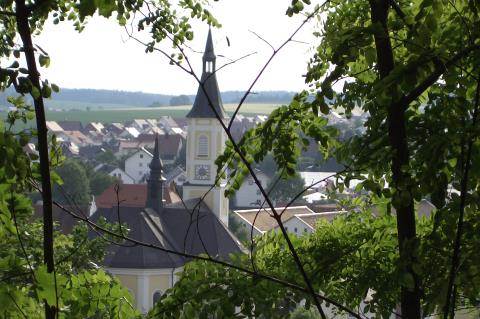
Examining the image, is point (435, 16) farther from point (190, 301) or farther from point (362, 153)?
point (190, 301)

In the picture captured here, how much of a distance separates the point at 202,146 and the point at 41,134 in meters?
39.8

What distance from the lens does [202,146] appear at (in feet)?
137

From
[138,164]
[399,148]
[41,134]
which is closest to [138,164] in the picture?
[138,164]

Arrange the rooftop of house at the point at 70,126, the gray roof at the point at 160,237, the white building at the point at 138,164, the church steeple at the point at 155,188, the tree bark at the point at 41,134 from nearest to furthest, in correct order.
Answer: the tree bark at the point at 41,134 → the gray roof at the point at 160,237 → the church steeple at the point at 155,188 → the white building at the point at 138,164 → the rooftop of house at the point at 70,126

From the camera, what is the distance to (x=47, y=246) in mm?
1968

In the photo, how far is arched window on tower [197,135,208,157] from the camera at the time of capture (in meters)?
41.4

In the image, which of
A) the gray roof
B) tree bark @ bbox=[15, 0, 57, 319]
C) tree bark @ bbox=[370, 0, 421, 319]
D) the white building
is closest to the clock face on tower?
the gray roof

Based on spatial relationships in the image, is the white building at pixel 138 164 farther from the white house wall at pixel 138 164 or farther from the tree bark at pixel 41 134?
the tree bark at pixel 41 134

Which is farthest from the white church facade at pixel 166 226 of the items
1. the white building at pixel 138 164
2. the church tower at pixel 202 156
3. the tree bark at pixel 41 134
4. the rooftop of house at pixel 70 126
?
the rooftop of house at pixel 70 126

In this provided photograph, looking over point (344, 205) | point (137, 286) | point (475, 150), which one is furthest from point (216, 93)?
point (475, 150)

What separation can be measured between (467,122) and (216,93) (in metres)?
36.7

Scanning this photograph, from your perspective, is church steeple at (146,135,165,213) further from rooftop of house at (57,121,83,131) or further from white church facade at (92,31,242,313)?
rooftop of house at (57,121,83,131)

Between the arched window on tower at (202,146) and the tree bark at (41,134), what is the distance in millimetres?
39466

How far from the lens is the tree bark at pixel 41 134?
75.4 inches
